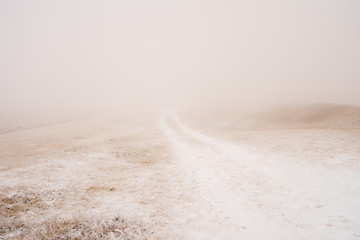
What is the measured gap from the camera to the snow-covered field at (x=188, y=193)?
713cm

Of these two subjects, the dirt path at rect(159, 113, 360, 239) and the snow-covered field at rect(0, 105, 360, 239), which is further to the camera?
the snow-covered field at rect(0, 105, 360, 239)

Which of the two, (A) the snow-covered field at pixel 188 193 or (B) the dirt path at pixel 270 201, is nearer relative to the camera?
(B) the dirt path at pixel 270 201

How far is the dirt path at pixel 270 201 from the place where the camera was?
22.6 feet

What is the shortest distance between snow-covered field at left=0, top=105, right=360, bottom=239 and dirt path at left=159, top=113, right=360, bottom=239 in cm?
4

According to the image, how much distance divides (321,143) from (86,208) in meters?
19.1

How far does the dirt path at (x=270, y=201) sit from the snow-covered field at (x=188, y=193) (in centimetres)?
4

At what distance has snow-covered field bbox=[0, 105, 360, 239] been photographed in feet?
23.4

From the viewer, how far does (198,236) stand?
6.86 m

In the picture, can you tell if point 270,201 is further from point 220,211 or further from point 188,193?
point 188,193

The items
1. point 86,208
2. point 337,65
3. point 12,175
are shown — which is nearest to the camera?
point 86,208

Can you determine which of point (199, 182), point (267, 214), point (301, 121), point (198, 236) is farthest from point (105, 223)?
point (301, 121)

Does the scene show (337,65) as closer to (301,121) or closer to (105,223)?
(301,121)

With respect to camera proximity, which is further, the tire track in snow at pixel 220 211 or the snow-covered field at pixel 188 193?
the snow-covered field at pixel 188 193

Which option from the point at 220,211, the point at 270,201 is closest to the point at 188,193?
the point at 220,211
